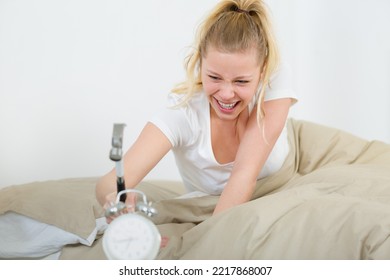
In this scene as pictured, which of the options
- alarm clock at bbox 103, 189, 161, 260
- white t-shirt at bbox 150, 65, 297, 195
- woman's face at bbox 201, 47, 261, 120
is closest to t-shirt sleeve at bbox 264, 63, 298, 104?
white t-shirt at bbox 150, 65, 297, 195

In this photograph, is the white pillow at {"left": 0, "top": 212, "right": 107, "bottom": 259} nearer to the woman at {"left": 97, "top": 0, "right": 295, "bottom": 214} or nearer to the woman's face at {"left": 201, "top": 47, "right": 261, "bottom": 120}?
the woman at {"left": 97, "top": 0, "right": 295, "bottom": 214}

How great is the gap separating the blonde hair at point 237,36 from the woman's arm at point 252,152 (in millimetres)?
35

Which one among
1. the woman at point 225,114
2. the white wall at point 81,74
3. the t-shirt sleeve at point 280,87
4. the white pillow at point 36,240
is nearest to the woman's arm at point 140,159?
the woman at point 225,114

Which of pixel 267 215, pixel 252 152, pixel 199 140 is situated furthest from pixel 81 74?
pixel 267 215

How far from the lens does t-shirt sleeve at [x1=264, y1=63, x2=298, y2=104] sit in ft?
5.48

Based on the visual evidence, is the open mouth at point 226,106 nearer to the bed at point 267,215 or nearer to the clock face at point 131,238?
the bed at point 267,215

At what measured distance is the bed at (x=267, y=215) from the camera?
4.03ft

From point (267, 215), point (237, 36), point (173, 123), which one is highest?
point (237, 36)

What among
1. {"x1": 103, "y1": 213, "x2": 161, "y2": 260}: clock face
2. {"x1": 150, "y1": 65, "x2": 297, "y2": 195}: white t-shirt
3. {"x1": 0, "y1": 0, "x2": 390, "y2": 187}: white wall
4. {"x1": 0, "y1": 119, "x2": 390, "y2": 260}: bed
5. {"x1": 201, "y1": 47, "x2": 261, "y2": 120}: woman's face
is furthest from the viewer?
{"x1": 0, "y1": 0, "x2": 390, "y2": 187}: white wall

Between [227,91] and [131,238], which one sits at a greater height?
[227,91]

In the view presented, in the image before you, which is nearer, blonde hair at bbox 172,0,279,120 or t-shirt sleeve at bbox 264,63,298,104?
blonde hair at bbox 172,0,279,120

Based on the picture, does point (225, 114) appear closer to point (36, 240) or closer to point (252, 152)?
point (252, 152)

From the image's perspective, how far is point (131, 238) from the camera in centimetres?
110

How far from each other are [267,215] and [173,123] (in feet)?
1.32
